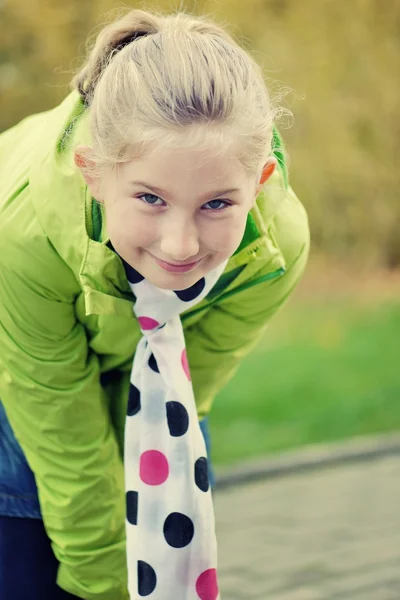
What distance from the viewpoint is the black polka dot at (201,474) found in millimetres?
1576

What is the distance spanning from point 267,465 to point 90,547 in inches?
71.4

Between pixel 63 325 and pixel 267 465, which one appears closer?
pixel 63 325

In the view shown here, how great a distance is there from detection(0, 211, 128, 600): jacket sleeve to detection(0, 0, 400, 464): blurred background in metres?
1.83

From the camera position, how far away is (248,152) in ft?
4.12

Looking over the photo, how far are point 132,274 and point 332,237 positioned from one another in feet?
8.57

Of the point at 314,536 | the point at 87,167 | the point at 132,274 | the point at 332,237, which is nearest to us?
the point at 87,167

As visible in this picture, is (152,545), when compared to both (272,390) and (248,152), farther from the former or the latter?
(272,390)

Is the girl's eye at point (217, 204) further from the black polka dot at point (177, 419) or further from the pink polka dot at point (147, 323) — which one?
the black polka dot at point (177, 419)

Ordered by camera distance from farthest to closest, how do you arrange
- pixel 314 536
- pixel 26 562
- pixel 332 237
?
pixel 332 237, pixel 314 536, pixel 26 562

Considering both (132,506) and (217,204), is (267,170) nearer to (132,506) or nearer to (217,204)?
(217,204)

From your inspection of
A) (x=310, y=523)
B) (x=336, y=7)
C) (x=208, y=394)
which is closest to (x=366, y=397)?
(x=310, y=523)

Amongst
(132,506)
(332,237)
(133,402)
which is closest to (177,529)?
(132,506)

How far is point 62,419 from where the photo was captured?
5.16 ft

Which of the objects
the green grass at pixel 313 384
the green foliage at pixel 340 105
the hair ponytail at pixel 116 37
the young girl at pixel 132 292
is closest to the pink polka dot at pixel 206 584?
the young girl at pixel 132 292
